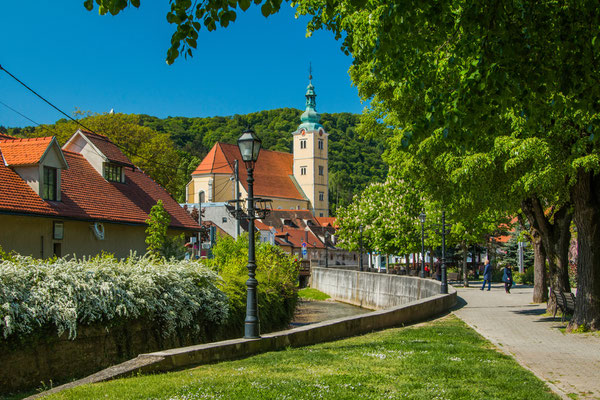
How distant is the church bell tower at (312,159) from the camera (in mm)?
130500

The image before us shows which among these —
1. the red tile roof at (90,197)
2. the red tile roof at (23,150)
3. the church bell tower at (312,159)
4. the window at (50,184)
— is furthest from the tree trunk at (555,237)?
the church bell tower at (312,159)

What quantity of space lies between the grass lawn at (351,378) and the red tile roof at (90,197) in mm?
14531

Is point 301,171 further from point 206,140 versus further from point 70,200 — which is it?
point 70,200

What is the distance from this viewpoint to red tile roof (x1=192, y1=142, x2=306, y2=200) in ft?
365

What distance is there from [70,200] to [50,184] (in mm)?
1468

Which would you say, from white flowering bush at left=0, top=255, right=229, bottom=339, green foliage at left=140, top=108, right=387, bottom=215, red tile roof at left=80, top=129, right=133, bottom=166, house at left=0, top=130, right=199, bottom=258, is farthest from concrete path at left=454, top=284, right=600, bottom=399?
green foliage at left=140, top=108, right=387, bottom=215

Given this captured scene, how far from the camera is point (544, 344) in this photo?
13727 millimetres

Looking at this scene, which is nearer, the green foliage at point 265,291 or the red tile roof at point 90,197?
the green foliage at point 265,291

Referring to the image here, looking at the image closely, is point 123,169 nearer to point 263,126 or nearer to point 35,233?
point 35,233

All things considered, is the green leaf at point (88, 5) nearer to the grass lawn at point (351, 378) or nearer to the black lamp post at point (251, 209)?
the grass lawn at point (351, 378)

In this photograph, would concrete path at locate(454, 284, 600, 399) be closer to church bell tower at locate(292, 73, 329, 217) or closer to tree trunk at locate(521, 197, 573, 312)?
tree trunk at locate(521, 197, 573, 312)

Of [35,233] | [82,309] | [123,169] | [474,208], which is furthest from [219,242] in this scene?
[82,309]

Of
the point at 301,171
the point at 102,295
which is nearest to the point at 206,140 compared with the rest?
the point at 301,171

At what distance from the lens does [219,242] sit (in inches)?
1234
